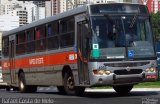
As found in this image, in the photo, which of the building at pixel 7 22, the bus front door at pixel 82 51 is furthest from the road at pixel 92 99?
the building at pixel 7 22

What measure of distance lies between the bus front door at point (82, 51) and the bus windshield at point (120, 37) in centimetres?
63

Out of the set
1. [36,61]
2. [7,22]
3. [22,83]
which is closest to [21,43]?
[22,83]

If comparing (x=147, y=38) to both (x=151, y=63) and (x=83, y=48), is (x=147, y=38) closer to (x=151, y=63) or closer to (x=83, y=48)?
(x=151, y=63)

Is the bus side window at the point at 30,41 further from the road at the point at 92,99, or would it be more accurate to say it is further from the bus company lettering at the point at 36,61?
the road at the point at 92,99

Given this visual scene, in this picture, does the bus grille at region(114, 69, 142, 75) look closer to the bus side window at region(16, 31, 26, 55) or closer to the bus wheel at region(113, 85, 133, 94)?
the bus wheel at region(113, 85, 133, 94)

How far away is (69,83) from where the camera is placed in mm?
21078

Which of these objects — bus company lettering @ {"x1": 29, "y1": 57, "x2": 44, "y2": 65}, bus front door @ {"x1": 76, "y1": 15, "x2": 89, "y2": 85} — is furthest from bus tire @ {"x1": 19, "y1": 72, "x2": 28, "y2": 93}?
bus front door @ {"x1": 76, "y1": 15, "x2": 89, "y2": 85}

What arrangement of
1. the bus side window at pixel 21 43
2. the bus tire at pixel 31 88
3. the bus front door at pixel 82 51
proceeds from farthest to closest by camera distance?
the bus tire at pixel 31 88, the bus side window at pixel 21 43, the bus front door at pixel 82 51

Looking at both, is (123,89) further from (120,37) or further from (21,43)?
(21,43)

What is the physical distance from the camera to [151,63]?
63.5 feet

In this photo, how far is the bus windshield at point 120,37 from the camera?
18812 mm

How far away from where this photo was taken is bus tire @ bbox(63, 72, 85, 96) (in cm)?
2070

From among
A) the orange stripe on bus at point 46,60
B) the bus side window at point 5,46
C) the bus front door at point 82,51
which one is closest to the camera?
the bus front door at point 82,51

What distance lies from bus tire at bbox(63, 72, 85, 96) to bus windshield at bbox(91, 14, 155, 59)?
2477 millimetres
